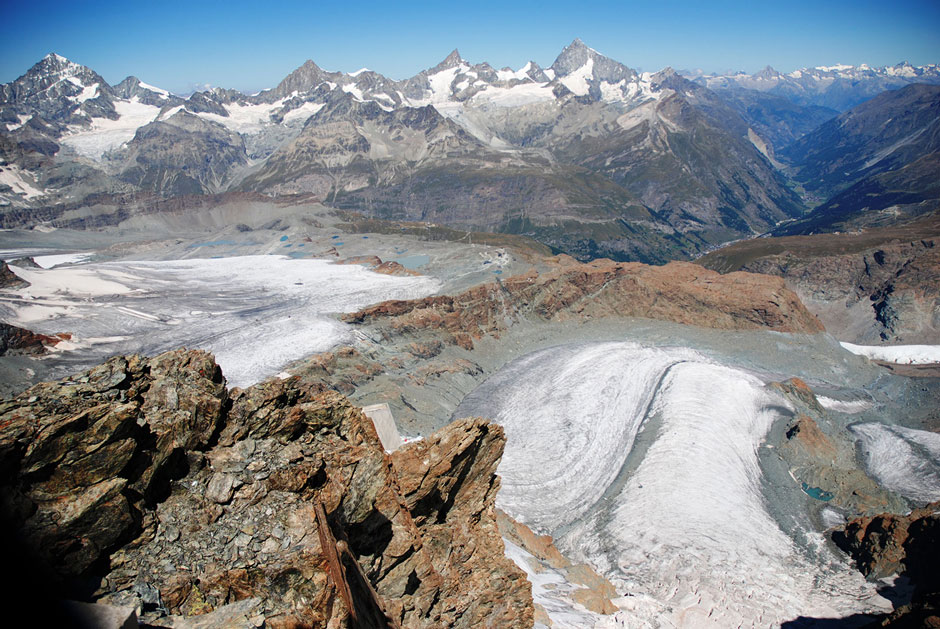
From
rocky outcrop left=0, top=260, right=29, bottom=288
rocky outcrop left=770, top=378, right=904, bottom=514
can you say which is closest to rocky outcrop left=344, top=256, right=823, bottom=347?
rocky outcrop left=770, top=378, right=904, bottom=514

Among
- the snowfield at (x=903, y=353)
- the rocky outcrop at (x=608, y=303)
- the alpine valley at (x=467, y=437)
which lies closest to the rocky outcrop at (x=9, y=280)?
the alpine valley at (x=467, y=437)

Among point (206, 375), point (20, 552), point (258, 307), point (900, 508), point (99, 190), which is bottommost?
point (900, 508)

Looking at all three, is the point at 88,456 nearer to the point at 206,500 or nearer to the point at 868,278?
the point at 206,500

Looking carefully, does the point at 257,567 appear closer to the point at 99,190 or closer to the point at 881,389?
the point at 881,389

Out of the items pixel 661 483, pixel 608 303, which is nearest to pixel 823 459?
pixel 661 483

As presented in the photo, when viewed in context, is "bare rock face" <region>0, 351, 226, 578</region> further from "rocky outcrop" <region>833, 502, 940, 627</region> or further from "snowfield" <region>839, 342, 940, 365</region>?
"snowfield" <region>839, 342, 940, 365</region>

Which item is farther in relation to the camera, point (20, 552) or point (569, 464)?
point (569, 464)

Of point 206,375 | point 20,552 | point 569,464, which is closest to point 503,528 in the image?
point 569,464
